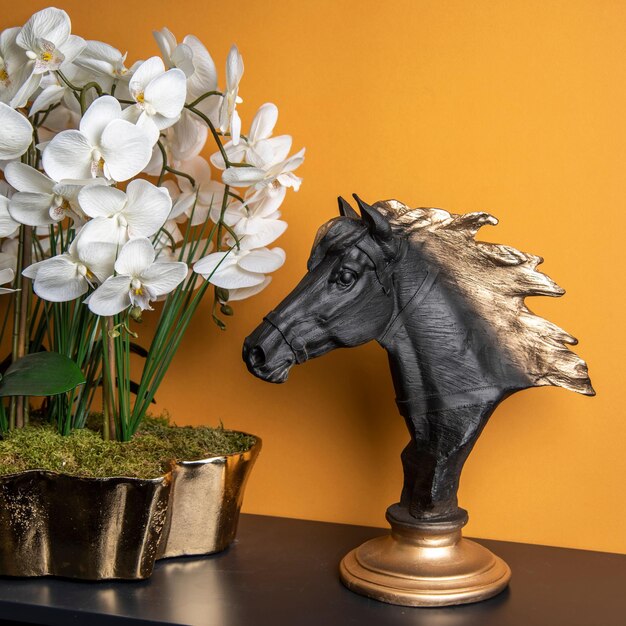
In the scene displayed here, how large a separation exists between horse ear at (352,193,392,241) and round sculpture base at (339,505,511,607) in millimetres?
289

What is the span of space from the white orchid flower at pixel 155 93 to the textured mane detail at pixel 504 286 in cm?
26

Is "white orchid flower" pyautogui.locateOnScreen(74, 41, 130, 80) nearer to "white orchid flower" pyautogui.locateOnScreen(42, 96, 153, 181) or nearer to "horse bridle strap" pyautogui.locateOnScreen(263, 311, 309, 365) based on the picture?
"white orchid flower" pyautogui.locateOnScreen(42, 96, 153, 181)

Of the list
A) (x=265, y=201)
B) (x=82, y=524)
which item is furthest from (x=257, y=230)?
(x=82, y=524)

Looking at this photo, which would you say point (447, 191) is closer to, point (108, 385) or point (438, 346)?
point (438, 346)

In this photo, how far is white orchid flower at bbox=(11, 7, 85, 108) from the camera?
0.81 meters

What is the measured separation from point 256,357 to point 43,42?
1.24 feet

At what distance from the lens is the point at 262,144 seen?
3.08 ft

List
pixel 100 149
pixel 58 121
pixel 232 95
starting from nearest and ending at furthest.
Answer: pixel 100 149, pixel 232 95, pixel 58 121

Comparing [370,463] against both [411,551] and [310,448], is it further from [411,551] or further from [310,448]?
[411,551]

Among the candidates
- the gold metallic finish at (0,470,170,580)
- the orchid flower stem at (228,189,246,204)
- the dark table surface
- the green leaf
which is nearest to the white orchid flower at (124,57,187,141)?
the orchid flower stem at (228,189,246,204)

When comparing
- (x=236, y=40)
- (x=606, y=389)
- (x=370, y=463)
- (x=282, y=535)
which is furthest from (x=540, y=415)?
(x=236, y=40)

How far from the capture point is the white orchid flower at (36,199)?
2.62 ft

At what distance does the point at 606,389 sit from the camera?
0.96m

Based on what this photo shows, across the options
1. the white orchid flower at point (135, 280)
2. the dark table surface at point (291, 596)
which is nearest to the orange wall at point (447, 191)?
the dark table surface at point (291, 596)
